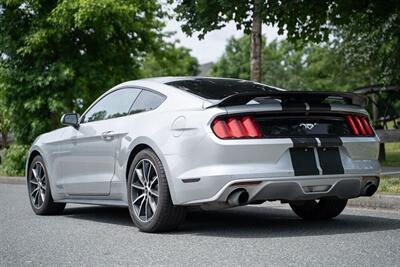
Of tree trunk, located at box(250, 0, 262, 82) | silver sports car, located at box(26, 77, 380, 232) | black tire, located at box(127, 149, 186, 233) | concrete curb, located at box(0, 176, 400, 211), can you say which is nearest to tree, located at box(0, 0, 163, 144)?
tree trunk, located at box(250, 0, 262, 82)

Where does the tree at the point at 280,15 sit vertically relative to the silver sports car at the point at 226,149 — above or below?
above

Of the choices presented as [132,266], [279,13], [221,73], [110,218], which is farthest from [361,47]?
[221,73]

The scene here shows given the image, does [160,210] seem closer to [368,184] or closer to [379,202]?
[368,184]

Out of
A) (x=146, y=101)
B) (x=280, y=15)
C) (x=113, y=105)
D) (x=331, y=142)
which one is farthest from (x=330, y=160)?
(x=280, y=15)

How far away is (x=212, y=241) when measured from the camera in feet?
20.0

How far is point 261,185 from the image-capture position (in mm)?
6039

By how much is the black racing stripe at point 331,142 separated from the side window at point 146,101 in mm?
1555

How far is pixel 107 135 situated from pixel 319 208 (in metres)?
2.28

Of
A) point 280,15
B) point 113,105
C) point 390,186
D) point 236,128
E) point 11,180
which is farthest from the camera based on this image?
point 11,180

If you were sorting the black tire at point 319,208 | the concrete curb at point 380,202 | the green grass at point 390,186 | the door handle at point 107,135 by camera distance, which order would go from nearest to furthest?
the door handle at point 107,135
the black tire at point 319,208
the concrete curb at point 380,202
the green grass at point 390,186

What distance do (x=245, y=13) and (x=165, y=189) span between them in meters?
7.57

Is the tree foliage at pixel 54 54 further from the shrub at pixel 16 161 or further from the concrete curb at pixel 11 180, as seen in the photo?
the concrete curb at pixel 11 180

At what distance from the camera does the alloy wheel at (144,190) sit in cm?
657

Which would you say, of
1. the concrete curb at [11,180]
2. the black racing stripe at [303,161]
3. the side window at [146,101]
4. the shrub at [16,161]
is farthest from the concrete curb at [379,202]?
the shrub at [16,161]
